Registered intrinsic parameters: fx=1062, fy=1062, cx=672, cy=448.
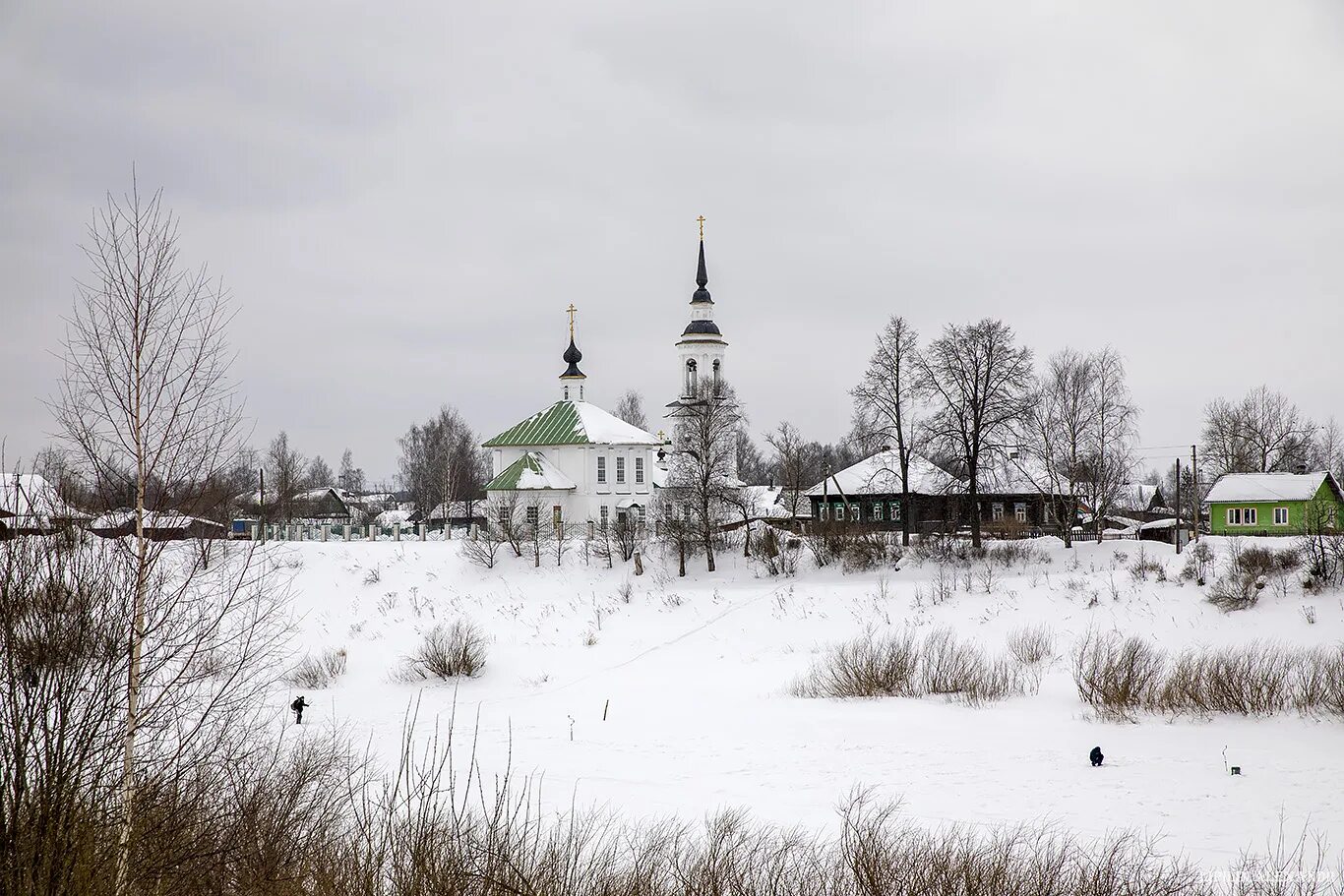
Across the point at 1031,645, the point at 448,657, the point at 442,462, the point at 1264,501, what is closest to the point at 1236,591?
the point at 1031,645

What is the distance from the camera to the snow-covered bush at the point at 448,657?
3092 cm

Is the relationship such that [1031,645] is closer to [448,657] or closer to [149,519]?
[448,657]

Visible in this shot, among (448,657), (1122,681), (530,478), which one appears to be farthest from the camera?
(530,478)

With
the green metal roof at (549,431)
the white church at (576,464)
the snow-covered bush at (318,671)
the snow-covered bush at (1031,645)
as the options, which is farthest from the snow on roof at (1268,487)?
the snow-covered bush at (318,671)

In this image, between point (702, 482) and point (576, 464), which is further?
point (576, 464)

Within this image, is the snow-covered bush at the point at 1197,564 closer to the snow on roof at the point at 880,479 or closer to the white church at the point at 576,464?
the snow on roof at the point at 880,479

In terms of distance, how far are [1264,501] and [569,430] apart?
3442 centimetres

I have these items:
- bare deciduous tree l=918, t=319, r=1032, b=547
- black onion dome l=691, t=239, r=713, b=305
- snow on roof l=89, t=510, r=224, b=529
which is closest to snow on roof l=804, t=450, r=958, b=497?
bare deciduous tree l=918, t=319, r=1032, b=547

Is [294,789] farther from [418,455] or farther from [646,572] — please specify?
[418,455]

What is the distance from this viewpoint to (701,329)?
223 feet

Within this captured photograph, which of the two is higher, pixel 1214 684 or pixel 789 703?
pixel 1214 684

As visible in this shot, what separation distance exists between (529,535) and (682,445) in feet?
27.9

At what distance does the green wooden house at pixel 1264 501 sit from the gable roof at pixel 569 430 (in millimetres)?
28955

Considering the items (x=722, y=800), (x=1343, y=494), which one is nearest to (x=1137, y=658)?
(x=722, y=800)
